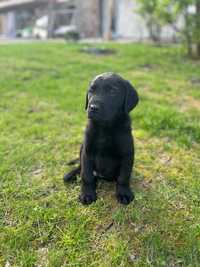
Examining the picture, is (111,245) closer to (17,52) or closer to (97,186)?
(97,186)

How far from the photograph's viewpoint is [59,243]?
A: 291 centimetres

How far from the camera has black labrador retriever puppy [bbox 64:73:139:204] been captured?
3.04m

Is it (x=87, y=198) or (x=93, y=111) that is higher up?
(x=93, y=111)

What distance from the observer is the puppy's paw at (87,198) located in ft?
11.0

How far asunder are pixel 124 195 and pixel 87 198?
1.11 ft

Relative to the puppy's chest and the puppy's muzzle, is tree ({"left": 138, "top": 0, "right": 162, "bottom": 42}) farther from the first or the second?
the puppy's muzzle

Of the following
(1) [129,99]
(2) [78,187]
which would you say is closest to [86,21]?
(2) [78,187]

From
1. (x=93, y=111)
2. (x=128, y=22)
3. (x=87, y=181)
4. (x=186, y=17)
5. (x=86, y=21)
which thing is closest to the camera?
(x=93, y=111)

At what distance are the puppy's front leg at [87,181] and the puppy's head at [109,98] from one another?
47 cm

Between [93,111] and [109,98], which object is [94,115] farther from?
[109,98]

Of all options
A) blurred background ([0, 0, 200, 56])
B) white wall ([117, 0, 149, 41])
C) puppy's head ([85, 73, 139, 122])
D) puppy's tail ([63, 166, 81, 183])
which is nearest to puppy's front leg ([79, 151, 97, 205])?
puppy's tail ([63, 166, 81, 183])

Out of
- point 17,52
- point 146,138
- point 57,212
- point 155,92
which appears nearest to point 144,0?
point 17,52

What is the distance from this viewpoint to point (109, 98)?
304 cm

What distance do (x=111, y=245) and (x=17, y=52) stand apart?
9.99 meters
